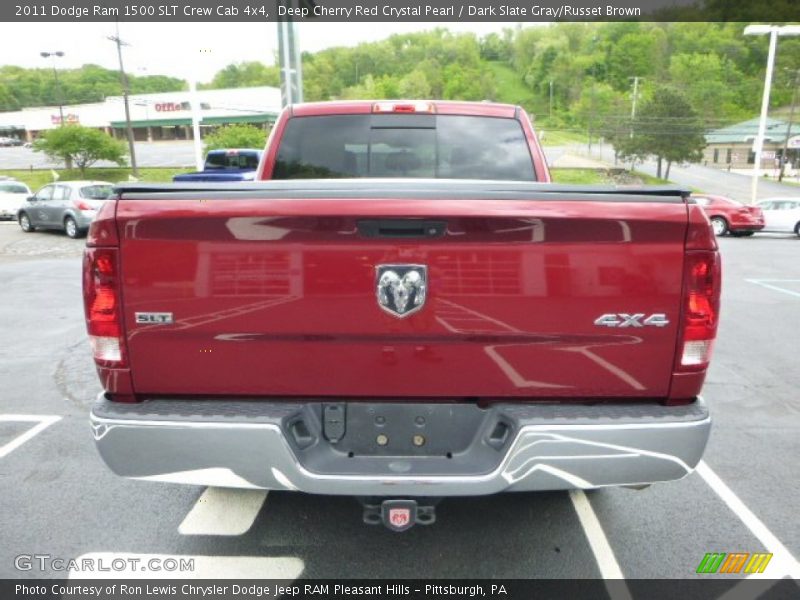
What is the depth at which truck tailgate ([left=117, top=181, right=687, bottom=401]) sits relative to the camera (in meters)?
2.05

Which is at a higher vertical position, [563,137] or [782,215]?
[563,137]

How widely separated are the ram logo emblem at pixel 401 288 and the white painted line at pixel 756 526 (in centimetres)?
212

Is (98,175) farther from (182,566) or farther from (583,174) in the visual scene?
(182,566)

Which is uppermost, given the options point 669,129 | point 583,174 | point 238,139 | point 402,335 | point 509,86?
point 509,86

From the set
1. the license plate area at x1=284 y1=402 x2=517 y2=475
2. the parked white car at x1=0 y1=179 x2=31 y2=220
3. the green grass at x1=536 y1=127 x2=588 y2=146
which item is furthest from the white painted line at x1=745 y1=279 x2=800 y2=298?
the green grass at x1=536 y1=127 x2=588 y2=146

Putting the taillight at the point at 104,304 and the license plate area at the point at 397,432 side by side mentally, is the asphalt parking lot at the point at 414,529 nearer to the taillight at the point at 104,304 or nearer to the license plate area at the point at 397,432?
the license plate area at the point at 397,432

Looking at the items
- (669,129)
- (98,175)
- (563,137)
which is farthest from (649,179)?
(98,175)

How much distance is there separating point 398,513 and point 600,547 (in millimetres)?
1219

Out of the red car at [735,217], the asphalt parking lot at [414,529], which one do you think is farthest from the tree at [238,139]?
the asphalt parking lot at [414,529]

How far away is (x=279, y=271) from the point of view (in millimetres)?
2078

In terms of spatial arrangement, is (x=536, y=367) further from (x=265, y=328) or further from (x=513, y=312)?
(x=265, y=328)

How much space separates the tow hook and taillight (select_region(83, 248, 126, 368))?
1.09m

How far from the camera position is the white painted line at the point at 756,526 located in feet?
8.87

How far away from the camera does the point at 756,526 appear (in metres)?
3.02
